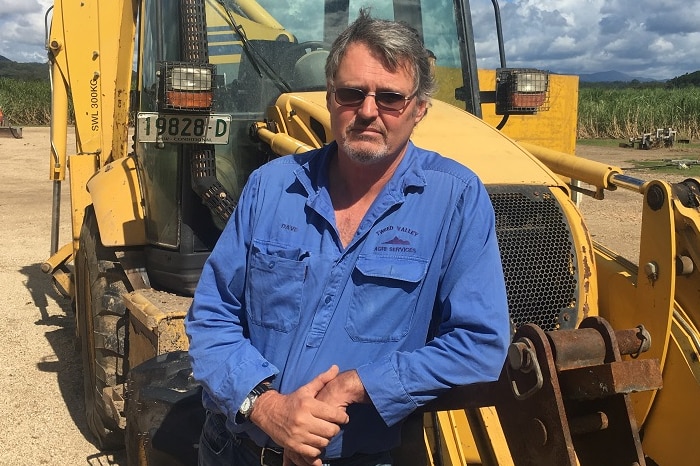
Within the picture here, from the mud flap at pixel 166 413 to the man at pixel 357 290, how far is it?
2.51ft

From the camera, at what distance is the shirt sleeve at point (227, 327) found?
1.91m

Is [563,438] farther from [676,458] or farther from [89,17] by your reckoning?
[89,17]

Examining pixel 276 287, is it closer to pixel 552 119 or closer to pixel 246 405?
pixel 246 405

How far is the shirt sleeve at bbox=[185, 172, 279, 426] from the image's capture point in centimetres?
191

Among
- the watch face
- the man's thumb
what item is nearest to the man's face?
the man's thumb

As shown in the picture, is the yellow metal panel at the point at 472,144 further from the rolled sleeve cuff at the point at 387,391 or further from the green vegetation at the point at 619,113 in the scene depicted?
the green vegetation at the point at 619,113

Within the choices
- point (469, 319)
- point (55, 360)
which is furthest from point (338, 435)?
point (55, 360)

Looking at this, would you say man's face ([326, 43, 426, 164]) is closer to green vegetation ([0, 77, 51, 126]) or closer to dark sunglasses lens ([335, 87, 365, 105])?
dark sunglasses lens ([335, 87, 365, 105])

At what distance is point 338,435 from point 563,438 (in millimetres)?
556

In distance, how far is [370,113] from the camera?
6.48ft

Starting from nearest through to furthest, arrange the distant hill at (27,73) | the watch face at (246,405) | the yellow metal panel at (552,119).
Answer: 1. the watch face at (246,405)
2. the yellow metal panel at (552,119)
3. the distant hill at (27,73)

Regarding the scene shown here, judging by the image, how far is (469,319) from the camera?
1.85 metres

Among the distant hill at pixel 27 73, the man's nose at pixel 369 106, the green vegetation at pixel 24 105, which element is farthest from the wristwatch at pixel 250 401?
the distant hill at pixel 27 73

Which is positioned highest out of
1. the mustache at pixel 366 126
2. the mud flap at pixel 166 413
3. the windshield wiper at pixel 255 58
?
the windshield wiper at pixel 255 58
